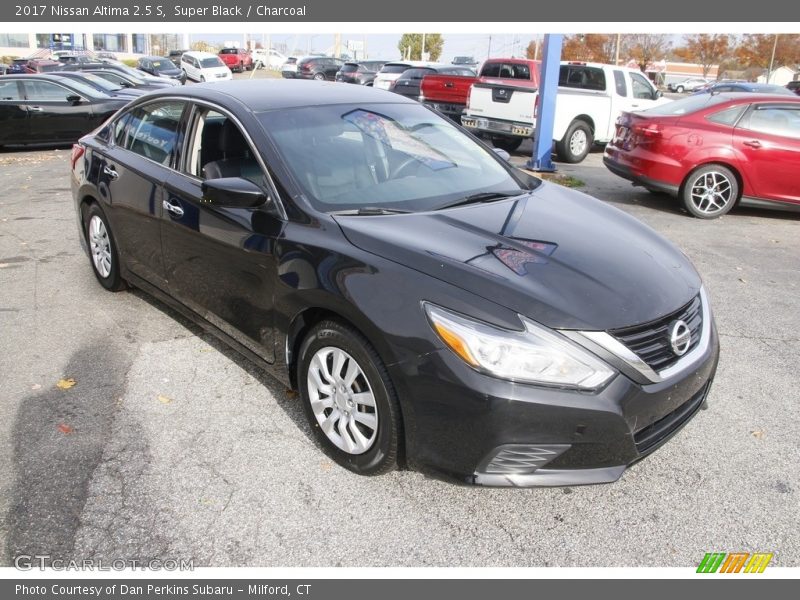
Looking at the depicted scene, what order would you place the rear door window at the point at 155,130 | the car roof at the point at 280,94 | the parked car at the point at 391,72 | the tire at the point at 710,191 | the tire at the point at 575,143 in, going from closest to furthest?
the car roof at the point at 280,94, the rear door window at the point at 155,130, the tire at the point at 710,191, the tire at the point at 575,143, the parked car at the point at 391,72

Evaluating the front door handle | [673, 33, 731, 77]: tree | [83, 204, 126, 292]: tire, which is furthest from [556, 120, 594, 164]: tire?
[673, 33, 731, 77]: tree

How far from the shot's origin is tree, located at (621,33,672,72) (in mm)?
69250

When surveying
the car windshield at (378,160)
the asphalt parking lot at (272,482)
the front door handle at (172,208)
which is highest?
the car windshield at (378,160)

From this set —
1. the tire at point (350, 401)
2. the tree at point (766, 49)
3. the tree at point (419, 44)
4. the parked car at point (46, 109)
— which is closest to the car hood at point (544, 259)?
the tire at point (350, 401)

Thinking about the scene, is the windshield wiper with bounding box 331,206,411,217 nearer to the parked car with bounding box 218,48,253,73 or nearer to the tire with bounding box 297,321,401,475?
the tire with bounding box 297,321,401,475

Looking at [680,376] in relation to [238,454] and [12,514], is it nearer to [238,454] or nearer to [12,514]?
[238,454]

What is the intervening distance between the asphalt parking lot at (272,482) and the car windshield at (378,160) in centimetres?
124

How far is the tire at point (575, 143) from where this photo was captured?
43.7ft

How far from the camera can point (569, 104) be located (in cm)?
1324

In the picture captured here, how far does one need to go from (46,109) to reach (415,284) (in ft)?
47.2

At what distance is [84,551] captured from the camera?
267 cm

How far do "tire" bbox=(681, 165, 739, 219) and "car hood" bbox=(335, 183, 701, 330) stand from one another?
564 cm

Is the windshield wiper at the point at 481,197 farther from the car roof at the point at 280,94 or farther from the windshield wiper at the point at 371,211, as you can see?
the car roof at the point at 280,94
